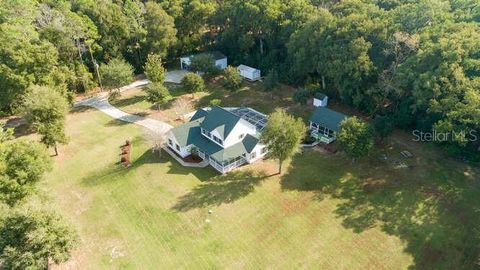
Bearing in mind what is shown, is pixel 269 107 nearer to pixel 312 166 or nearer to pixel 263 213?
pixel 312 166

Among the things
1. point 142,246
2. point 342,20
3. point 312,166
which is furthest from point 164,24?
point 142,246

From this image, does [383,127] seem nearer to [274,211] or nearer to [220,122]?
[274,211]

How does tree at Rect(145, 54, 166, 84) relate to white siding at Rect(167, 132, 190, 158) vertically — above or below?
above

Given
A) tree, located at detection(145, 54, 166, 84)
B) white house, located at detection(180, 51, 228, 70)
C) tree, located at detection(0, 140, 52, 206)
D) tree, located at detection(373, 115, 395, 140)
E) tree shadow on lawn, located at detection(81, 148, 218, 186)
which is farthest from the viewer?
white house, located at detection(180, 51, 228, 70)

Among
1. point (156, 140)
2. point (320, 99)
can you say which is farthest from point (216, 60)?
point (156, 140)

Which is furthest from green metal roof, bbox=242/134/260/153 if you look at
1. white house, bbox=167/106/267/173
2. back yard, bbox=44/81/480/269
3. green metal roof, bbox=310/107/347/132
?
green metal roof, bbox=310/107/347/132

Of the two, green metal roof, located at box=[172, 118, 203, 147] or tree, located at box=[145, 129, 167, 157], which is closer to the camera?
green metal roof, located at box=[172, 118, 203, 147]

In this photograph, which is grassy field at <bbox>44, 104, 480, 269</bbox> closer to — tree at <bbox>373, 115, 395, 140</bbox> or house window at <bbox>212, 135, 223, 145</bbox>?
tree at <bbox>373, 115, 395, 140</bbox>
